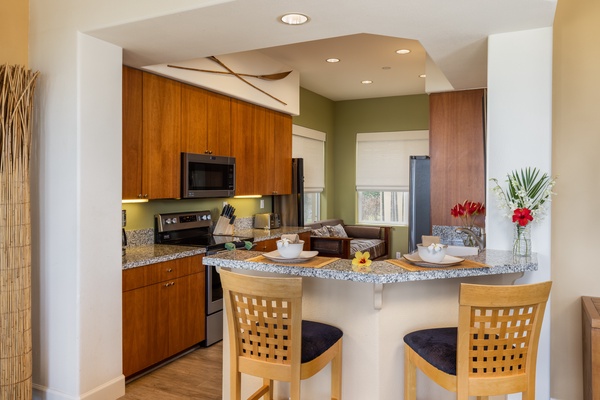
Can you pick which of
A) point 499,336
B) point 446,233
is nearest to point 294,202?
point 446,233

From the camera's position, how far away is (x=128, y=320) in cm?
314

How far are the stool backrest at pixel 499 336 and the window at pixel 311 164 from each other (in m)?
4.91

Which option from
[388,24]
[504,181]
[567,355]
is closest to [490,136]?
[504,181]

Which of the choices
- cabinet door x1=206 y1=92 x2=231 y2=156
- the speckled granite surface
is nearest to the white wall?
the speckled granite surface

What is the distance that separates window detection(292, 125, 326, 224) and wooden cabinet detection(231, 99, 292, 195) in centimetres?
77

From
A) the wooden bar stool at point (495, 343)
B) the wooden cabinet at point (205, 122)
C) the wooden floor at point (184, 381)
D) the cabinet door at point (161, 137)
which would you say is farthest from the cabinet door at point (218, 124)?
the wooden bar stool at point (495, 343)

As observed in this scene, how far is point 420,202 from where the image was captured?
4836 mm

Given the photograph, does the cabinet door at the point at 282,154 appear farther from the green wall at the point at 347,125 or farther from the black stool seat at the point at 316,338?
the black stool seat at the point at 316,338

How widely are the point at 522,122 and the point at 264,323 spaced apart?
179cm

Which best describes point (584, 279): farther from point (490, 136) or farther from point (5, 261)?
point (5, 261)

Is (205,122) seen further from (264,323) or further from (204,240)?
(264,323)

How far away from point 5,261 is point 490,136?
286 centimetres

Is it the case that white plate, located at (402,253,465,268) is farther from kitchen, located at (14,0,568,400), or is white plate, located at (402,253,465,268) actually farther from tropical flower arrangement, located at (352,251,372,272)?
kitchen, located at (14,0,568,400)

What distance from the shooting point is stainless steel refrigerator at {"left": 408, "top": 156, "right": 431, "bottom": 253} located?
4.82 m
